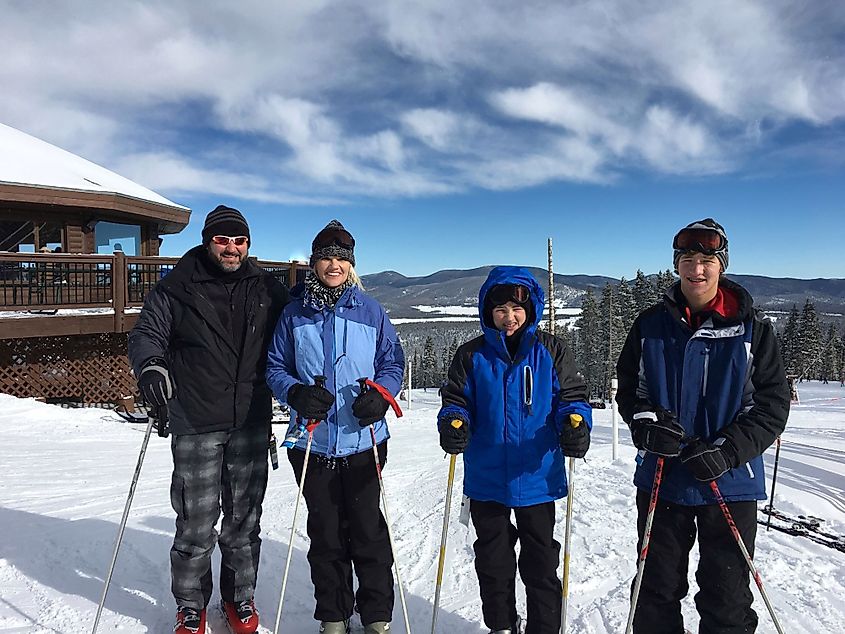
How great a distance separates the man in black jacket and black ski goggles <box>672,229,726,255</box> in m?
2.14

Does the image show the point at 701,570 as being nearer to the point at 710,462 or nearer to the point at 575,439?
the point at 710,462

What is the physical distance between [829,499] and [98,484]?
7755 mm

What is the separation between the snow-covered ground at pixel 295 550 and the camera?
3014mm

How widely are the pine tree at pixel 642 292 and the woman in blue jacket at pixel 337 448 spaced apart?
144 feet

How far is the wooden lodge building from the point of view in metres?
10.1

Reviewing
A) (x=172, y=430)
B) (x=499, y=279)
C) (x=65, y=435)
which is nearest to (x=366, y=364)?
(x=499, y=279)

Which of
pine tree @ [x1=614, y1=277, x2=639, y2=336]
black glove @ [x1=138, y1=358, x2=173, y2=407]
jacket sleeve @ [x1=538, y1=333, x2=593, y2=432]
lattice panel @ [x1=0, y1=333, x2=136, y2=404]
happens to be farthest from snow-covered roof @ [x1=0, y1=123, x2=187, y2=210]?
pine tree @ [x1=614, y1=277, x2=639, y2=336]

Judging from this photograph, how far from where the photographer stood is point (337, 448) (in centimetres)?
273

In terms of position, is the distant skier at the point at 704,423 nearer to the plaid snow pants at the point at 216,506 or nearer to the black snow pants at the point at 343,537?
the black snow pants at the point at 343,537

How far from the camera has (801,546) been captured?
12.6 ft

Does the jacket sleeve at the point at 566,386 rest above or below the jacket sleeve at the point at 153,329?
below

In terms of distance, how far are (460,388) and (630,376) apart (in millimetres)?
825

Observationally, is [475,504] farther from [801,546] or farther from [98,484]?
[98,484]

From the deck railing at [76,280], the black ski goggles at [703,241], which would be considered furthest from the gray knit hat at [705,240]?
the deck railing at [76,280]
